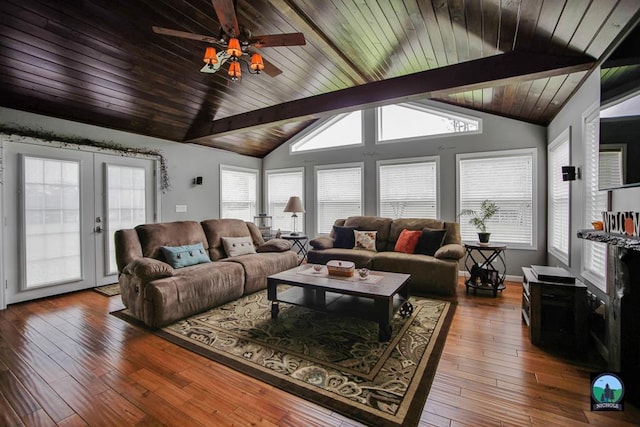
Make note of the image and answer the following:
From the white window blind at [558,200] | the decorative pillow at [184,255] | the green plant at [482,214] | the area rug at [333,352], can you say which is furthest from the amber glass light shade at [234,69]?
the green plant at [482,214]

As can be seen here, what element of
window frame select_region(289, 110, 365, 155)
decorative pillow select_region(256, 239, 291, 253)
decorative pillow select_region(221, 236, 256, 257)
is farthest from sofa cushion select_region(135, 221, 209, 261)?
window frame select_region(289, 110, 365, 155)

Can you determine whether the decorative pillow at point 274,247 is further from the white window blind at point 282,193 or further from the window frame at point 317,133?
the window frame at point 317,133

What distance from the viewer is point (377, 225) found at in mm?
4941

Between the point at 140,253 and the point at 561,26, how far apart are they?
15.4 ft

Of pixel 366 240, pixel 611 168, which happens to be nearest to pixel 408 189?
pixel 366 240

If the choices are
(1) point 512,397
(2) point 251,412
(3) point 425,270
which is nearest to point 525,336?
(1) point 512,397

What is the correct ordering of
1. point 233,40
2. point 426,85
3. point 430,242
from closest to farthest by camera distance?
point 233,40, point 426,85, point 430,242

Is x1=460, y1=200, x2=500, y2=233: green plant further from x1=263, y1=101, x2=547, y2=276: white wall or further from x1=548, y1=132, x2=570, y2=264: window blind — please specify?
x1=548, y1=132, x2=570, y2=264: window blind

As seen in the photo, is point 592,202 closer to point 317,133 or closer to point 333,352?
point 333,352

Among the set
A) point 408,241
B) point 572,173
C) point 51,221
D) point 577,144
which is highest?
point 577,144

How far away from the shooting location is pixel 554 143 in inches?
153

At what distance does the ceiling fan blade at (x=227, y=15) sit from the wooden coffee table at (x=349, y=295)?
7.55ft

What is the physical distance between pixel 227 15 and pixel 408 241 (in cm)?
363

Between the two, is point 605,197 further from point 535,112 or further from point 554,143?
point 535,112
